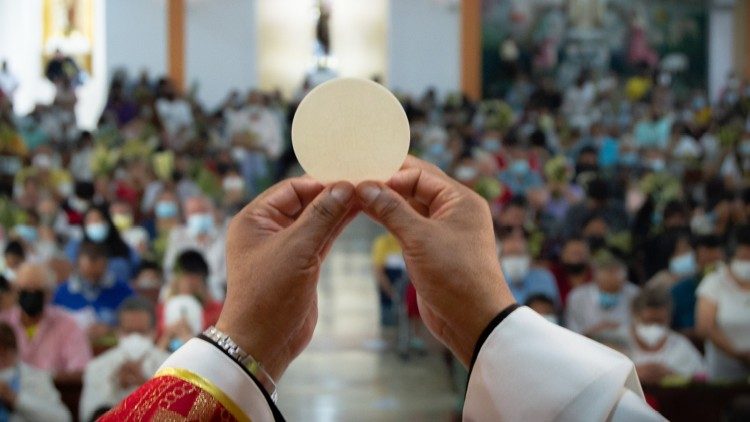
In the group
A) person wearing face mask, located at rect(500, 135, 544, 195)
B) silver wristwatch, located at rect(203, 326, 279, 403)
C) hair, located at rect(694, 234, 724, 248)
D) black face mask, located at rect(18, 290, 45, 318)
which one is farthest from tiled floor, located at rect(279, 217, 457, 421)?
silver wristwatch, located at rect(203, 326, 279, 403)

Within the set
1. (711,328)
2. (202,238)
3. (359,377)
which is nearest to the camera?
(711,328)

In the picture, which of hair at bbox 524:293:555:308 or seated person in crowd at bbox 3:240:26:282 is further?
seated person in crowd at bbox 3:240:26:282

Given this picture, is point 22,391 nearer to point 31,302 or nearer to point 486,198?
point 31,302

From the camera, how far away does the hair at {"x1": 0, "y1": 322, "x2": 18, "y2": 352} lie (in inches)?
264

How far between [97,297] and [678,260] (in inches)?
175

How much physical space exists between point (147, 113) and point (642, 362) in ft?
44.4

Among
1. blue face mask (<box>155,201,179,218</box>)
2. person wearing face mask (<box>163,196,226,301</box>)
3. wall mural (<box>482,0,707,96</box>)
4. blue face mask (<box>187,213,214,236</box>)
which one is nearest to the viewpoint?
person wearing face mask (<box>163,196,226,301</box>)

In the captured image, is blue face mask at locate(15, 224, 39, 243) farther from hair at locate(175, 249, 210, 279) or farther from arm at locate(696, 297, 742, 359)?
arm at locate(696, 297, 742, 359)

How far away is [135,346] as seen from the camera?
7.03 m

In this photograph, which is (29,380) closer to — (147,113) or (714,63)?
(147,113)

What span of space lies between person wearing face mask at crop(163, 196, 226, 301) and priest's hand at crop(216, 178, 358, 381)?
9136mm

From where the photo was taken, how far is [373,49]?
88.4 feet

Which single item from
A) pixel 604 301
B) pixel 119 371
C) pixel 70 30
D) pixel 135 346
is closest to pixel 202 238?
pixel 604 301

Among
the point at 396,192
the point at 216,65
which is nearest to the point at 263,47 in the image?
the point at 216,65
